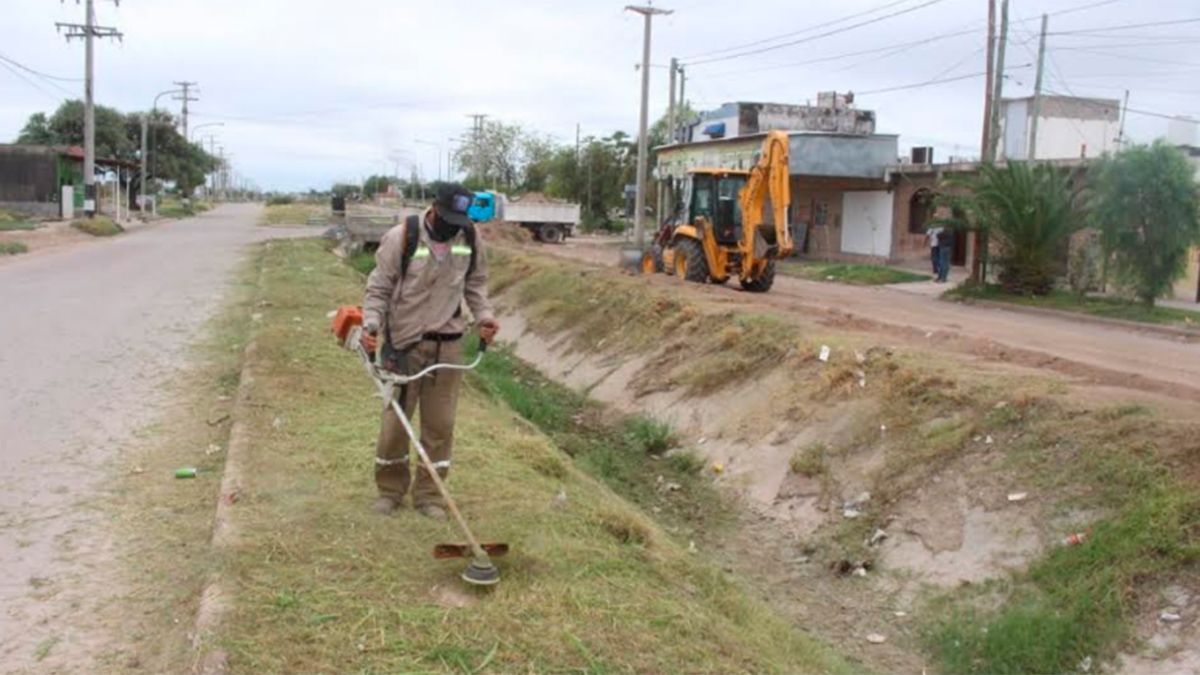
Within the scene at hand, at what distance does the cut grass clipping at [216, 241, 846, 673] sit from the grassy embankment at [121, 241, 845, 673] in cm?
1

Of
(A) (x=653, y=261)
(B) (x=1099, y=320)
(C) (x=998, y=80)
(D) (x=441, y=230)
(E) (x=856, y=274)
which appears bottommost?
(B) (x=1099, y=320)

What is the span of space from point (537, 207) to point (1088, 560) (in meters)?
46.5

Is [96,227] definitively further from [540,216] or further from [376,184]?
[376,184]

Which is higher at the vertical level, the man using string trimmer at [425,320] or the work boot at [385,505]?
the man using string trimmer at [425,320]

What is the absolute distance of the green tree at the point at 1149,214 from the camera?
70.0 ft

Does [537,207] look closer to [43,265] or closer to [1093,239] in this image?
[43,265]

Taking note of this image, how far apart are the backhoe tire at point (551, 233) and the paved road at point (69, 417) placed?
29.5 meters

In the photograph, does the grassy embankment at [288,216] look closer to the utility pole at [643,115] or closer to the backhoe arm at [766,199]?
the utility pole at [643,115]

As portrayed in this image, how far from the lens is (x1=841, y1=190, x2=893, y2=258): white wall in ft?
123

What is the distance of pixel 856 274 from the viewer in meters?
32.2

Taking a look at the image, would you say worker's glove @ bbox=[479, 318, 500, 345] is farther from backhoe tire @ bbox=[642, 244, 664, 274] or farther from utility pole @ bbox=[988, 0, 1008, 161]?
utility pole @ bbox=[988, 0, 1008, 161]

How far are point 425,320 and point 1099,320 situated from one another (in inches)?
721

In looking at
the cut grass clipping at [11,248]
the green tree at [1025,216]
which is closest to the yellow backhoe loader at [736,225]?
the green tree at [1025,216]

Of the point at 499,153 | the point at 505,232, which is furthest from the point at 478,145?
the point at 505,232
